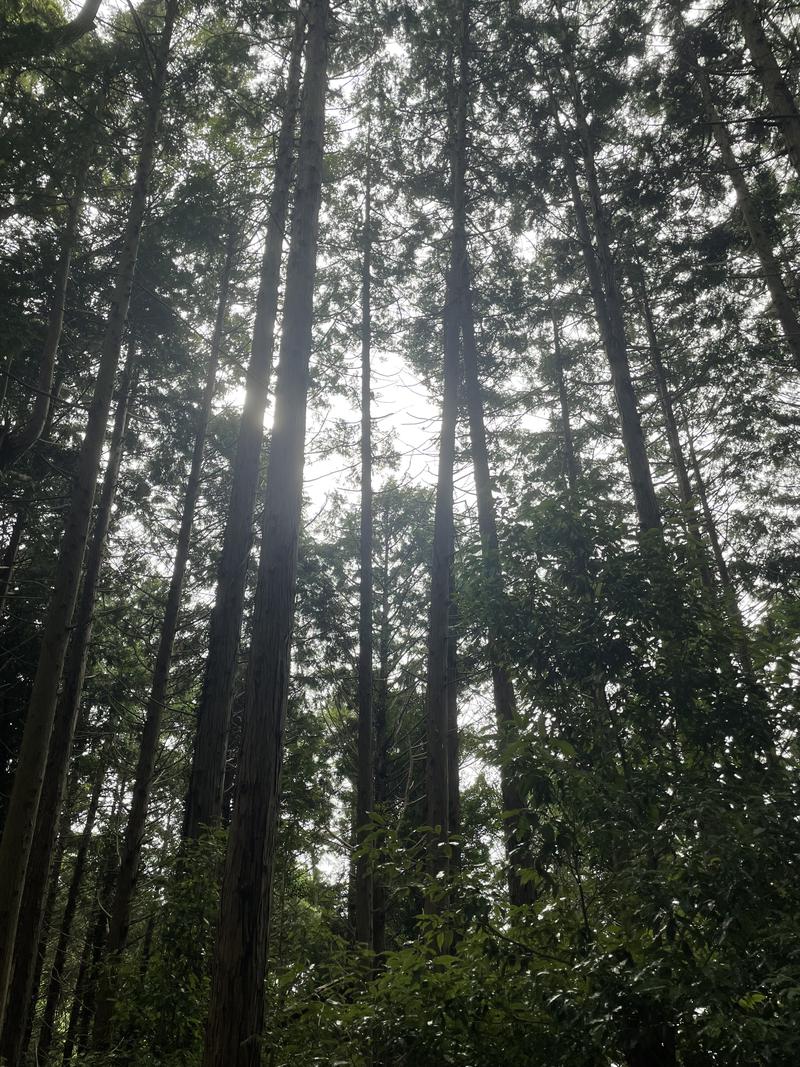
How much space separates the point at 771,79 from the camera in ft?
31.2

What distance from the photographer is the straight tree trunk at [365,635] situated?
10.9m

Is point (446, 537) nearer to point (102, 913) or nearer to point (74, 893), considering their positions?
point (102, 913)

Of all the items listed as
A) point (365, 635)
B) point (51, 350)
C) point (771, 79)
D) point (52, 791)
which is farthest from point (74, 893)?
point (771, 79)

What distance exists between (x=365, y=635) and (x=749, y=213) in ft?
32.0

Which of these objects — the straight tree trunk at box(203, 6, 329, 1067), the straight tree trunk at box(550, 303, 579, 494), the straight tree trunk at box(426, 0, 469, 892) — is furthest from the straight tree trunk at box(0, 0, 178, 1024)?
the straight tree trunk at box(550, 303, 579, 494)

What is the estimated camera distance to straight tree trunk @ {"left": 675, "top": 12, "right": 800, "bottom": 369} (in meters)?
10.2

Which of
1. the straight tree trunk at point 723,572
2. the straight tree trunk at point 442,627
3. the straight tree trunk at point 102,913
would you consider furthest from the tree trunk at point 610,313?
the straight tree trunk at point 102,913

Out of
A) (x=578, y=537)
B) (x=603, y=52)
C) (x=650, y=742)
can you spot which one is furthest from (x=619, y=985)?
(x=603, y=52)

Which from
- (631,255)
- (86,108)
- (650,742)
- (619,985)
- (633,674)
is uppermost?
(631,255)

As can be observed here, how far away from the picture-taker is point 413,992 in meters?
3.55

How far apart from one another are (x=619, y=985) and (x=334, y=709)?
14058 mm

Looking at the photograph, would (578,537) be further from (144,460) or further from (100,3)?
(144,460)

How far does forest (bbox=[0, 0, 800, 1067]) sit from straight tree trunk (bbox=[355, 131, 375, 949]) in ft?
0.38

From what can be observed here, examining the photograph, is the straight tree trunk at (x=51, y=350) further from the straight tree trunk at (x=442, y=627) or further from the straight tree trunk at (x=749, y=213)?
the straight tree trunk at (x=749, y=213)
